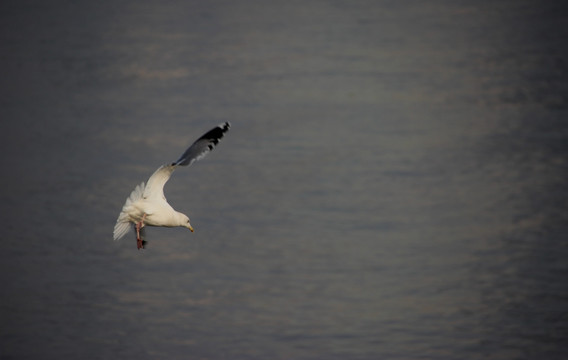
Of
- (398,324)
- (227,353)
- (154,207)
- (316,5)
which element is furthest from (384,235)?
(316,5)

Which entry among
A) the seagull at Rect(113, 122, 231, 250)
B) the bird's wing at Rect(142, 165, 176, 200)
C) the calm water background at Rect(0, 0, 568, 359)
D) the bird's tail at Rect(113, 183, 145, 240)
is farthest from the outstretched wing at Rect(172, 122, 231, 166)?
the calm water background at Rect(0, 0, 568, 359)

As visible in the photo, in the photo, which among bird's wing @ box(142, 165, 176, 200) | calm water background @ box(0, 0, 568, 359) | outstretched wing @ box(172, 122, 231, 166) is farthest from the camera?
calm water background @ box(0, 0, 568, 359)

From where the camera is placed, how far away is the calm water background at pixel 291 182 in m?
17.2

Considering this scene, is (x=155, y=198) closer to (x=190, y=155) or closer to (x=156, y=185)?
(x=156, y=185)

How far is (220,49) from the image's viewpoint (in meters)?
32.2

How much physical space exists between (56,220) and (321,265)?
5615mm

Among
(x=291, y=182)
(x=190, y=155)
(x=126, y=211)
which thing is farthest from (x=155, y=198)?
(x=291, y=182)

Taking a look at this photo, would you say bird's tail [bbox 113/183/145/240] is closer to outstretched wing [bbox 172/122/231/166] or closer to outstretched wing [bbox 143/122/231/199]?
outstretched wing [bbox 143/122/231/199]

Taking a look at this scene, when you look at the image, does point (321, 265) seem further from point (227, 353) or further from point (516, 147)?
point (516, 147)

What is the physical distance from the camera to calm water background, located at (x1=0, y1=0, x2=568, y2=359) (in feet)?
56.5

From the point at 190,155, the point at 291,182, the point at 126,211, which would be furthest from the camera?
the point at 291,182

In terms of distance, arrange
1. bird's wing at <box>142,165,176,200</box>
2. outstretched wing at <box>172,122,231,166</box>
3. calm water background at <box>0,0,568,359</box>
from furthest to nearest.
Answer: calm water background at <box>0,0,568,359</box> → bird's wing at <box>142,165,176,200</box> → outstretched wing at <box>172,122,231,166</box>

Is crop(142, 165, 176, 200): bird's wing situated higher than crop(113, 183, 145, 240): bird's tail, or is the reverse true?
crop(142, 165, 176, 200): bird's wing

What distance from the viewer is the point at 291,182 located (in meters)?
21.8
